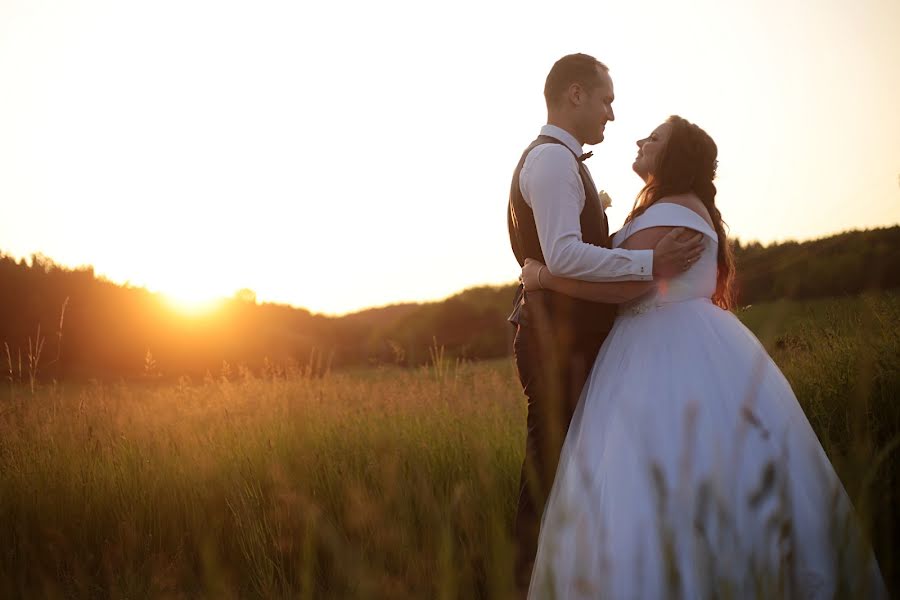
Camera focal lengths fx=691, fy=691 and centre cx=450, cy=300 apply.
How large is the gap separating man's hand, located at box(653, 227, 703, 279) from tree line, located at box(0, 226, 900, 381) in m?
3.24

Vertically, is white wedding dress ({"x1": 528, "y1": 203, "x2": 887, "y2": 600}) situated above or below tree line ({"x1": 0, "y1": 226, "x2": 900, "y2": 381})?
below

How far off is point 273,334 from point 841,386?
23.5 m

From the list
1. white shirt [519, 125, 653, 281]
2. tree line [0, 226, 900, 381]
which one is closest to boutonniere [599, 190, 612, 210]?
white shirt [519, 125, 653, 281]

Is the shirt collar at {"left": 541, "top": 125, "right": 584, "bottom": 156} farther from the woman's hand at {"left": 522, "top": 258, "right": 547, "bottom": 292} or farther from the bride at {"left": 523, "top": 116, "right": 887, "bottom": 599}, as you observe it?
the woman's hand at {"left": 522, "top": 258, "right": 547, "bottom": 292}

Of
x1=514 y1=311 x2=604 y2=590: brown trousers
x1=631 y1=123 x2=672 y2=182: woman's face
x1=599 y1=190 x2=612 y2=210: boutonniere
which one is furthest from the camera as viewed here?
x1=599 y1=190 x2=612 y2=210: boutonniere

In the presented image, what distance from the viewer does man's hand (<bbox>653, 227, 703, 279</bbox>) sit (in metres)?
3.08

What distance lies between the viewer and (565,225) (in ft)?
10.5

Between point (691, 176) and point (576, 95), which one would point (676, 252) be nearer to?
point (691, 176)

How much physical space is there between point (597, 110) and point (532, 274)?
0.94 m

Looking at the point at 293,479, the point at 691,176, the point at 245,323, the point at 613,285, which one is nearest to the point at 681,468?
the point at 613,285

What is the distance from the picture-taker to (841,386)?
4680mm

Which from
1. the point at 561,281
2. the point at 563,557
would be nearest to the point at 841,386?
the point at 561,281

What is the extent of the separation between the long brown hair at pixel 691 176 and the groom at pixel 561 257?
0.99 feet

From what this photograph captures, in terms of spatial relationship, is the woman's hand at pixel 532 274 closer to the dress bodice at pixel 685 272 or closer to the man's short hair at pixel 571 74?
the dress bodice at pixel 685 272
